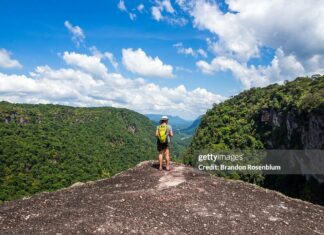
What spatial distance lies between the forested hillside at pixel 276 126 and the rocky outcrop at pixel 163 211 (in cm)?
5439

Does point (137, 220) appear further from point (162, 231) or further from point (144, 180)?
point (144, 180)

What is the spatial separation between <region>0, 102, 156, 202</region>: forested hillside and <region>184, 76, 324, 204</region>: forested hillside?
125ft

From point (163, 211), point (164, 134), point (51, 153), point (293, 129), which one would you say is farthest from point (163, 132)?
point (51, 153)

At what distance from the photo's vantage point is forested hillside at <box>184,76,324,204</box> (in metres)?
67.9

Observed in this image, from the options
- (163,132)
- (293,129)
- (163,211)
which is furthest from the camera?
(293,129)

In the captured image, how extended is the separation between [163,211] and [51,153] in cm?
11799

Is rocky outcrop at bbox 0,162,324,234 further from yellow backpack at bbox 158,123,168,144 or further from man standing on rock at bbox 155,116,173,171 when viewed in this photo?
yellow backpack at bbox 158,123,168,144

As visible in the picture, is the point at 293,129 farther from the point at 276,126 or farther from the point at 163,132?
the point at 163,132

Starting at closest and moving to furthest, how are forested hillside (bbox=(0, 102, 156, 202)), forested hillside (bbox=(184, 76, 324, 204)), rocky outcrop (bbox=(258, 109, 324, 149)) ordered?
rocky outcrop (bbox=(258, 109, 324, 149)), forested hillside (bbox=(184, 76, 324, 204)), forested hillside (bbox=(0, 102, 156, 202))

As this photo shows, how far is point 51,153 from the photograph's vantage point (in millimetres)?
122312

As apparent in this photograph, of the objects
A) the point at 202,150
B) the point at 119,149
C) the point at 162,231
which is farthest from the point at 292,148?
the point at 119,149

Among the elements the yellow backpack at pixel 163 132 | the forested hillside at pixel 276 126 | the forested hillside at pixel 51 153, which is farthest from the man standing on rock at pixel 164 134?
the forested hillside at pixel 51 153

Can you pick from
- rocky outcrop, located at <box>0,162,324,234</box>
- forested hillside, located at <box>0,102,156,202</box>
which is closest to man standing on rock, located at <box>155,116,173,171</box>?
rocky outcrop, located at <box>0,162,324,234</box>

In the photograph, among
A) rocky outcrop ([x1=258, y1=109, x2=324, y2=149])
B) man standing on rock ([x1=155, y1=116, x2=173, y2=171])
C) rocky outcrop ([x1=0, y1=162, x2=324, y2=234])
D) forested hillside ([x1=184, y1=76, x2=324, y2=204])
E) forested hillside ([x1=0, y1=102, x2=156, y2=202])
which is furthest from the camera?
forested hillside ([x1=0, y1=102, x2=156, y2=202])
